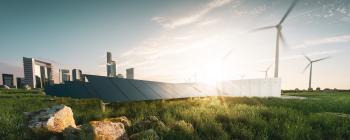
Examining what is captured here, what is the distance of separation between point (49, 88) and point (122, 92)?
12.6 m

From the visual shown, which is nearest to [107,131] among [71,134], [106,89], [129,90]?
[71,134]

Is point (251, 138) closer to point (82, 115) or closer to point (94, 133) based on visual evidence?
point (94, 133)

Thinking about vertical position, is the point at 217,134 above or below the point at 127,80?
below

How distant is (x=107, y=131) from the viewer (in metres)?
6.50

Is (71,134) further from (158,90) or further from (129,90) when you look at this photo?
(158,90)

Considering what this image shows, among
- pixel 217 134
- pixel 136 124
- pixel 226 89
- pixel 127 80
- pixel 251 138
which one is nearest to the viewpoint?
pixel 251 138

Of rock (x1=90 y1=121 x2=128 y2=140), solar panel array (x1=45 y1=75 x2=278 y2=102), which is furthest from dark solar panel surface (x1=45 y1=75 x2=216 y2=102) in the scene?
rock (x1=90 y1=121 x2=128 y2=140)

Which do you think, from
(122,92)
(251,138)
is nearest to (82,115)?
(122,92)

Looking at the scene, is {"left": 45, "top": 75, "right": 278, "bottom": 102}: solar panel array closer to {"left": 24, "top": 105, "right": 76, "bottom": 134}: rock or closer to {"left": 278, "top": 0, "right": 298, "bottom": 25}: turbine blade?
{"left": 24, "top": 105, "right": 76, "bottom": 134}: rock

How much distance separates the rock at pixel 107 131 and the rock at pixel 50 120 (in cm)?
132

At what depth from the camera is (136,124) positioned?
8.52m

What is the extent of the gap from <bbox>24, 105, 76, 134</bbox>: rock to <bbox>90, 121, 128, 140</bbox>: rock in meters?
1.32

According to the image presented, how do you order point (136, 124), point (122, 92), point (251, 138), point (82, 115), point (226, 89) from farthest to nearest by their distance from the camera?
1. point (226, 89)
2. point (122, 92)
3. point (82, 115)
4. point (136, 124)
5. point (251, 138)

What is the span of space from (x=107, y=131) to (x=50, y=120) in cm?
204
